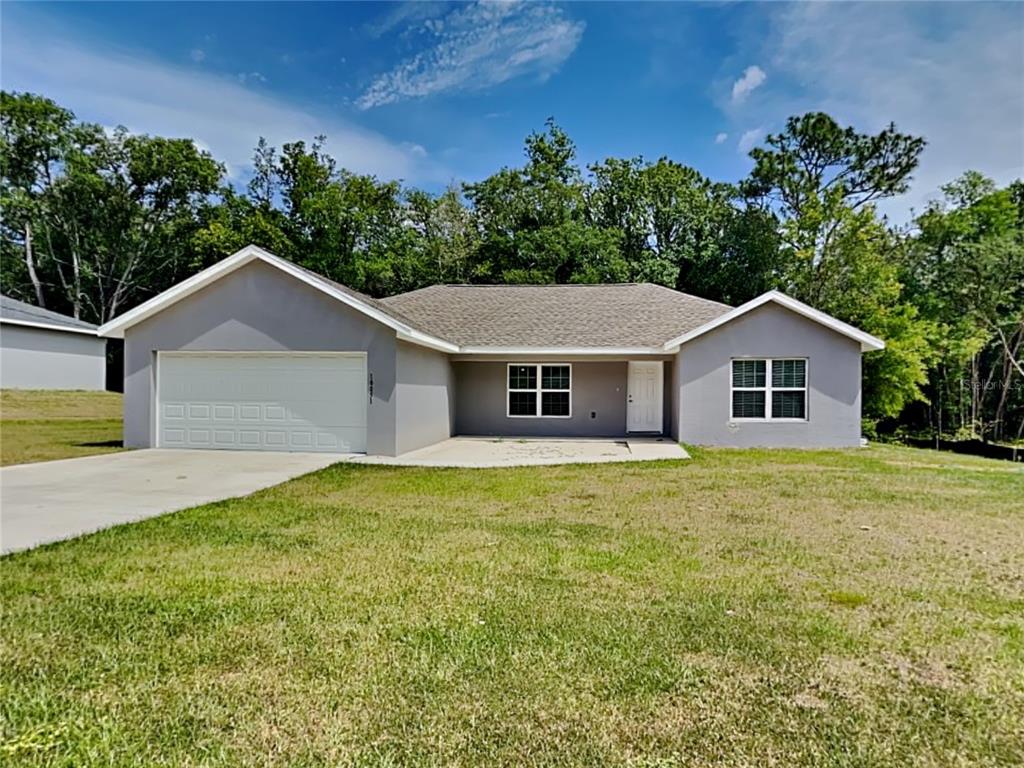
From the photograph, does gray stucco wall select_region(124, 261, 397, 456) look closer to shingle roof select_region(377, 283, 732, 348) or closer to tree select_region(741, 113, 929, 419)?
shingle roof select_region(377, 283, 732, 348)

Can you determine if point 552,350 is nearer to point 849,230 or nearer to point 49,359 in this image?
point 849,230

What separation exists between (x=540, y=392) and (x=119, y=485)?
35.9 feet

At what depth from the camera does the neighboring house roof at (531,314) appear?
42.2ft

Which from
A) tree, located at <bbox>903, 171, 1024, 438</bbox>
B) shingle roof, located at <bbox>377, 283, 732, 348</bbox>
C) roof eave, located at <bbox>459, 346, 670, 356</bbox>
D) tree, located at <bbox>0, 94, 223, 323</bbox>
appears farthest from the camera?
tree, located at <bbox>0, 94, 223, 323</bbox>

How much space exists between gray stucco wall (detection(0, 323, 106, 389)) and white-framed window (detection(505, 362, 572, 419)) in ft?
68.0

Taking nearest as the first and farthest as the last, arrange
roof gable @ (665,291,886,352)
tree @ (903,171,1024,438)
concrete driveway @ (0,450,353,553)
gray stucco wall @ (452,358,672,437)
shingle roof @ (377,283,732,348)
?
1. concrete driveway @ (0,450,353,553)
2. roof gable @ (665,291,886,352)
3. shingle roof @ (377,283,732,348)
4. gray stucco wall @ (452,358,672,437)
5. tree @ (903,171,1024,438)

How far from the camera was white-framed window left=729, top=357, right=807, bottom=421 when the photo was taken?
14609 mm

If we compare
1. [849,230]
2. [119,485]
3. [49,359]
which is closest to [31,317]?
[49,359]

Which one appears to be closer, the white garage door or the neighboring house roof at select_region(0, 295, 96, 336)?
the white garage door

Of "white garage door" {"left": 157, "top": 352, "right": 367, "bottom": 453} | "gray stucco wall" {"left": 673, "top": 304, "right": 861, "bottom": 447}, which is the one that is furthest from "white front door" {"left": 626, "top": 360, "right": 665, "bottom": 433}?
"white garage door" {"left": 157, "top": 352, "right": 367, "bottom": 453}

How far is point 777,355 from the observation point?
47.6 ft

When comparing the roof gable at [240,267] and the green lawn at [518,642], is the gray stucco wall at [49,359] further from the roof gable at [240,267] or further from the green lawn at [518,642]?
the green lawn at [518,642]

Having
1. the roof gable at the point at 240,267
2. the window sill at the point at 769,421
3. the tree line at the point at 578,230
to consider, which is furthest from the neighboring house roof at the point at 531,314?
the tree line at the point at 578,230

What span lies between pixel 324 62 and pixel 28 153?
2727 centimetres
